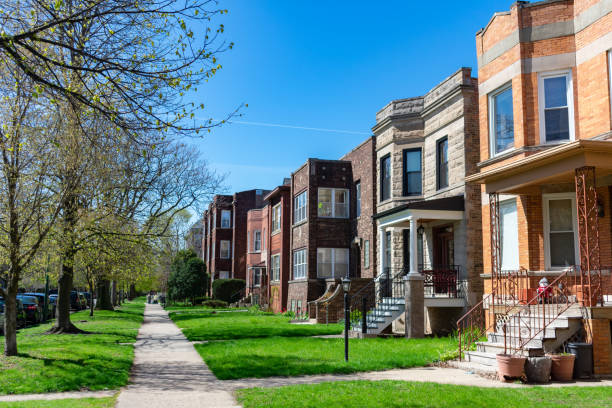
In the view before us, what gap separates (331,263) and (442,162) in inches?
442

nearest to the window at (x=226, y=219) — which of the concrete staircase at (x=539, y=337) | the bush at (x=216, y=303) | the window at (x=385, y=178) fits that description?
the bush at (x=216, y=303)

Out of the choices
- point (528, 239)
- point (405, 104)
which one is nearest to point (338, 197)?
point (405, 104)

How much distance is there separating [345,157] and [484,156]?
14.6 metres

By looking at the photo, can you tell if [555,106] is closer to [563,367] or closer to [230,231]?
[563,367]

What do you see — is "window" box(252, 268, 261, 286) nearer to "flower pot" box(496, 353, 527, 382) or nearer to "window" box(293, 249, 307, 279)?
"window" box(293, 249, 307, 279)

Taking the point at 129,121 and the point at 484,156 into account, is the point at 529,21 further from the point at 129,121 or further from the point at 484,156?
the point at 129,121

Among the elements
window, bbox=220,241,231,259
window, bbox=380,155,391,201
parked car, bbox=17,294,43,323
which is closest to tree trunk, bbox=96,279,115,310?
parked car, bbox=17,294,43,323

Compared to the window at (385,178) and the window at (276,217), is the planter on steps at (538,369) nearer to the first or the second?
the window at (385,178)

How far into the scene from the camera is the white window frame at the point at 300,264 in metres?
30.8

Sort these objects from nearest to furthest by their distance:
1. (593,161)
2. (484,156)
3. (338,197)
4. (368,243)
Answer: (593,161) < (484,156) < (368,243) < (338,197)

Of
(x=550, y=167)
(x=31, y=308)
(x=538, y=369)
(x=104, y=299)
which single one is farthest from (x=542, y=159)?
(x=104, y=299)

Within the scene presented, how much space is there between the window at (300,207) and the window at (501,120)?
632 inches

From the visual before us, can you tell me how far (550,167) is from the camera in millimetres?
12469

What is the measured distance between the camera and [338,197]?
101 feet
